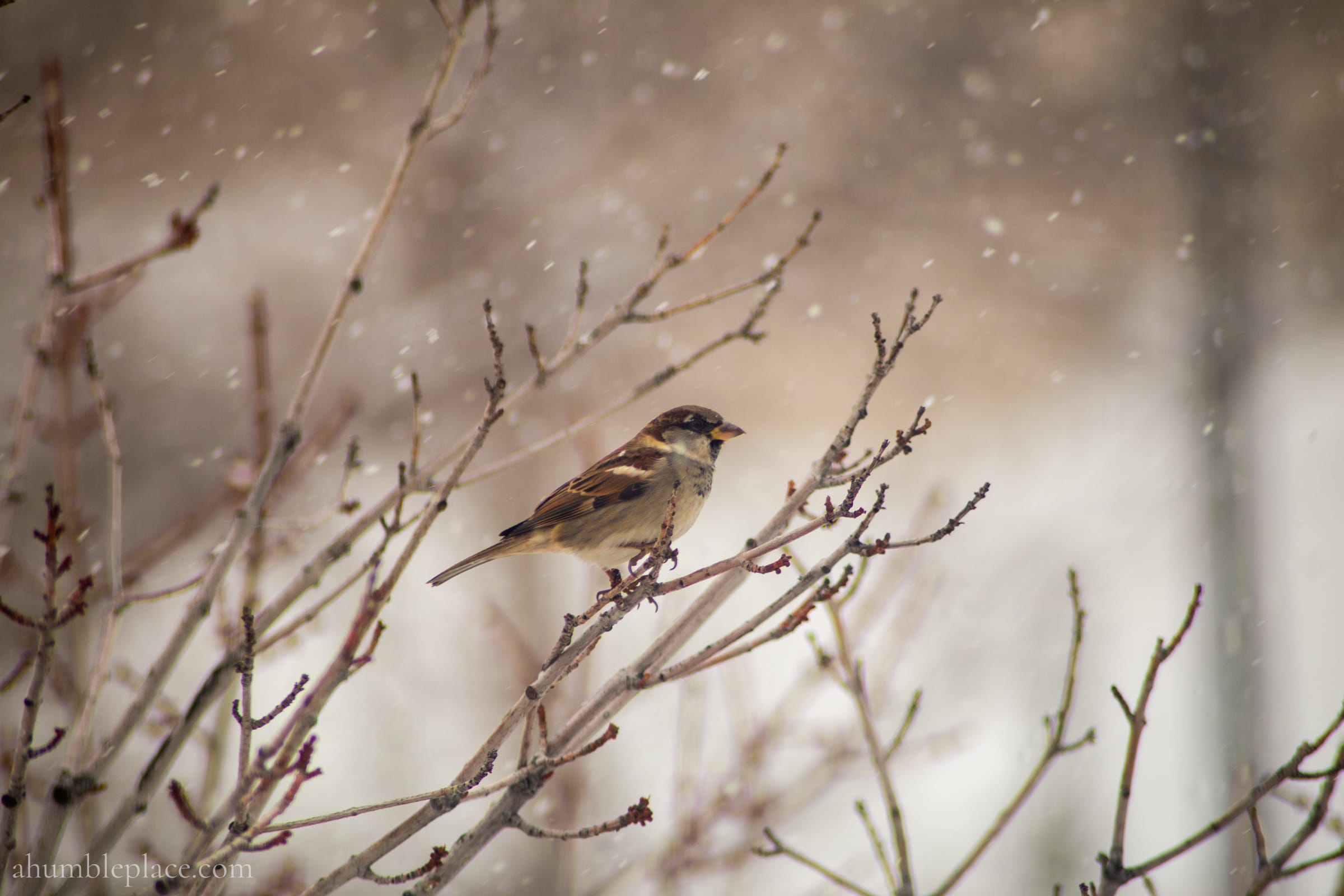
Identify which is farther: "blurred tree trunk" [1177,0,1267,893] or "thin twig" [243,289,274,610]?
"blurred tree trunk" [1177,0,1267,893]

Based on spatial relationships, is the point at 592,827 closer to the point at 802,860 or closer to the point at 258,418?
the point at 802,860

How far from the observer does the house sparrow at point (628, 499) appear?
8.09 ft

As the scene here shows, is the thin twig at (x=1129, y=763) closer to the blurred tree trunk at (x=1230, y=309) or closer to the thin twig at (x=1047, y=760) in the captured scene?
the thin twig at (x=1047, y=760)

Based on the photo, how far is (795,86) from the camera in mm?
8109

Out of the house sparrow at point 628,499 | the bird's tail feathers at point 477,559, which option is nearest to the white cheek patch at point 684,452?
the house sparrow at point 628,499

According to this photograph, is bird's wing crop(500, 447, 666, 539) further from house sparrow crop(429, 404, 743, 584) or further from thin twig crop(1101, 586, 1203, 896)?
thin twig crop(1101, 586, 1203, 896)

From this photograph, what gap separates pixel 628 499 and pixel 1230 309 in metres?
6.99

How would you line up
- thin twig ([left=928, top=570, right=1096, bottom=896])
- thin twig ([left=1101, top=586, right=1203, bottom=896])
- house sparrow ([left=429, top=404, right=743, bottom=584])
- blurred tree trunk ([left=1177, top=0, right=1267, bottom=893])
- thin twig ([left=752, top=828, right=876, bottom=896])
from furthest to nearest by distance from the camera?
blurred tree trunk ([left=1177, top=0, right=1267, bottom=893]) → house sparrow ([left=429, top=404, right=743, bottom=584]) → thin twig ([left=752, top=828, right=876, bottom=896]) → thin twig ([left=928, top=570, right=1096, bottom=896]) → thin twig ([left=1101, top=586, right=1203, bottom=896])

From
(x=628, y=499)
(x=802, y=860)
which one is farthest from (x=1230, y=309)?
(x=802, y=860)

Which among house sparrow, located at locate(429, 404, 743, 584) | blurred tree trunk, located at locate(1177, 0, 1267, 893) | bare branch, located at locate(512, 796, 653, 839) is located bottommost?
bare branch, located at locate(512, 796, 653, 839)

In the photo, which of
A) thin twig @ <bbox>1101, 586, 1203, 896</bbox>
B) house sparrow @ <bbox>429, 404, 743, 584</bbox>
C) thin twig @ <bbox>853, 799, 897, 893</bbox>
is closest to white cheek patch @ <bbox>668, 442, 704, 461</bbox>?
house sparrow @ <bbox>429, 404, 743, 584</bbox>

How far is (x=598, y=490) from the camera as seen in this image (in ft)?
8.45

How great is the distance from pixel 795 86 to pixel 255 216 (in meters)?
4.85

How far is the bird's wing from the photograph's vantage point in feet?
8.18
